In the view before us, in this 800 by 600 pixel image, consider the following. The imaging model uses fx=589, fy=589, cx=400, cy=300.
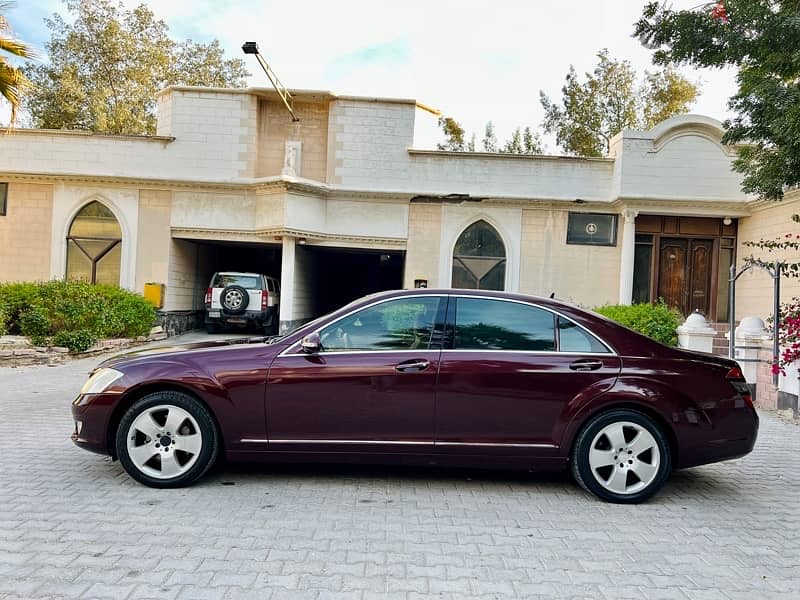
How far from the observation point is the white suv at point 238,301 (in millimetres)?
16719

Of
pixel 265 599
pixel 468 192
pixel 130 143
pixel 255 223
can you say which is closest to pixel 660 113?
pixel 468 192

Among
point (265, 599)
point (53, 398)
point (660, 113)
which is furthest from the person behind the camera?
point (660, 113)

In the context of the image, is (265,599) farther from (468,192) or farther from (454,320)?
(468,192)

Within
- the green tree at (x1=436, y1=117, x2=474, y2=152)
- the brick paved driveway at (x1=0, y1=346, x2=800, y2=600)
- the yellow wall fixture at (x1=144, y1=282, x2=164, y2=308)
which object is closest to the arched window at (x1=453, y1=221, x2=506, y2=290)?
the yellow wall fixture at (x1=144, y1=282, x2=164, y2=308)

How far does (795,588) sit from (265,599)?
2.84 m

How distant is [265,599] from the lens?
290cm

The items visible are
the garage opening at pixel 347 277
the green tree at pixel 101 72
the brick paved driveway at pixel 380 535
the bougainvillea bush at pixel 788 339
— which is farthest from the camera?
the green tree at pixel 101 72

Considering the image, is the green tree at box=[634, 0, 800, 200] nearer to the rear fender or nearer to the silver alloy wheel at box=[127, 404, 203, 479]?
the rear fender

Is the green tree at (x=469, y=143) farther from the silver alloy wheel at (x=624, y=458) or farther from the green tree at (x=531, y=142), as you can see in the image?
the silver alloy wheel at (x=624, y=458)

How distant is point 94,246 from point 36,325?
5677mm

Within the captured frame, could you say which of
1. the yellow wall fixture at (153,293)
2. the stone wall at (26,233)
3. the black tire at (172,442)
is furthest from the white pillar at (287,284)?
the black tire at (172,442)

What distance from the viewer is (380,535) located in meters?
3.71

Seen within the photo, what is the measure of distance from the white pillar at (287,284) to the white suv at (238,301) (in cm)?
72

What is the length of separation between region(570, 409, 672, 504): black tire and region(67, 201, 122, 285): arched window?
15.8m
